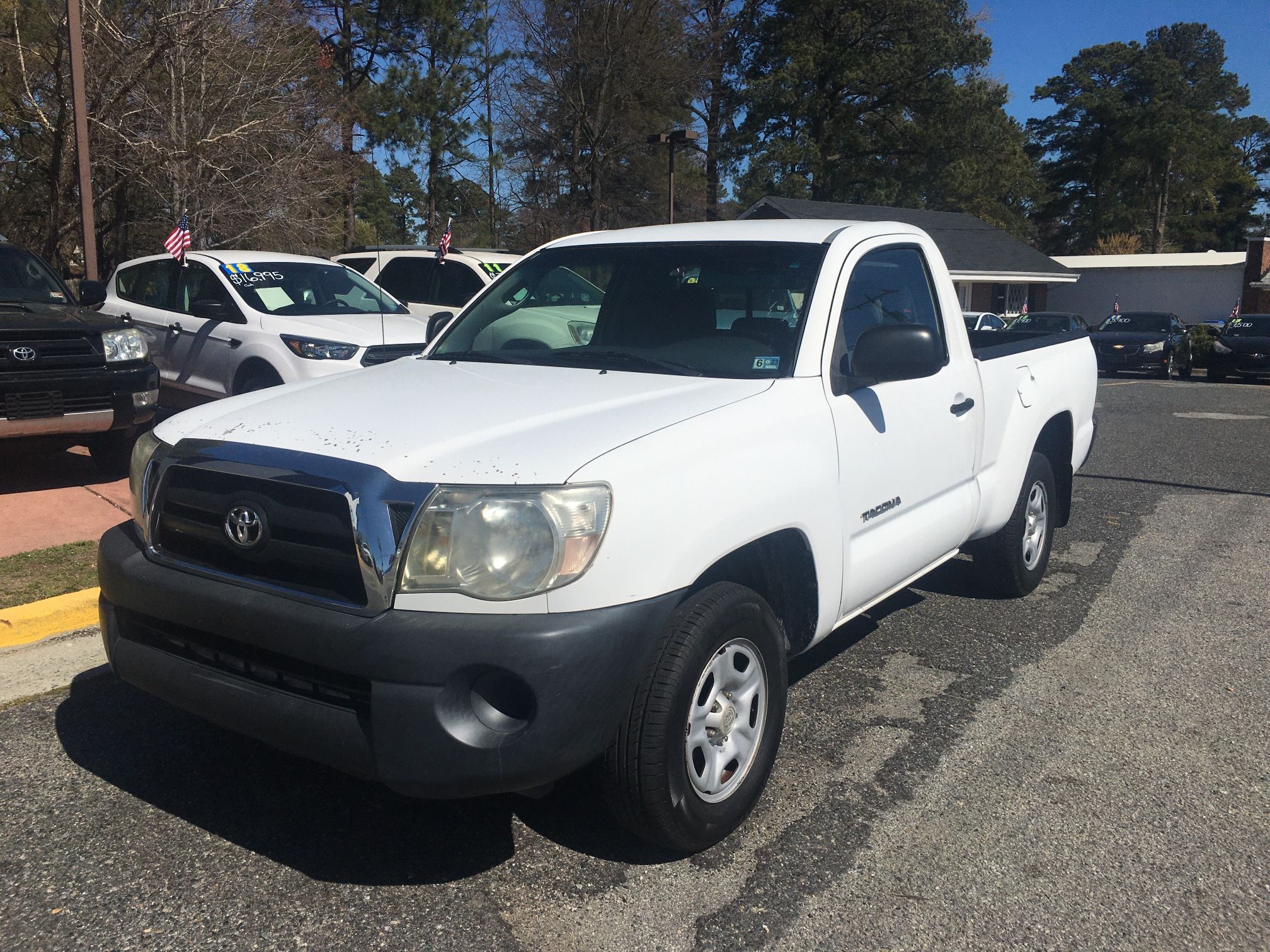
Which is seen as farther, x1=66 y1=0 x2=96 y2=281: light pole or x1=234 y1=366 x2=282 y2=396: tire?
x1=66 y1=0 x2=96 y2=281: light pole

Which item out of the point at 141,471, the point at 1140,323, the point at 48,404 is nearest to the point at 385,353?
the point at 48,404

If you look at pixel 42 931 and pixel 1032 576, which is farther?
pixel 1032 576

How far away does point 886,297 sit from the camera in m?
4.53

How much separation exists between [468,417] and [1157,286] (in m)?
54.9

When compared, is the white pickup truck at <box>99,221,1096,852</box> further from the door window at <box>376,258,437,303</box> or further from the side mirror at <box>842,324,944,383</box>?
the door window at <box>376,258,437,303</box>

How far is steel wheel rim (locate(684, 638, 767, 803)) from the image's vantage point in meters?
3.09

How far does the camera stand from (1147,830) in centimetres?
339

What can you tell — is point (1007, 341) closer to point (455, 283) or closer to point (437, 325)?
point (437, 325)

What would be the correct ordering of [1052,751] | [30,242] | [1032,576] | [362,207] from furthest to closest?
[362,207]
[30,242]
[1032,576]
[1052,751]

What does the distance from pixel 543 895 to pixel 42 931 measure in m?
1.26

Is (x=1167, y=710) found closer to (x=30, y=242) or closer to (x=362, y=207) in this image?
(x=30, y=242)

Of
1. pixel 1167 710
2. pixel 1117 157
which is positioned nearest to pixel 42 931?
pixel 1167 710

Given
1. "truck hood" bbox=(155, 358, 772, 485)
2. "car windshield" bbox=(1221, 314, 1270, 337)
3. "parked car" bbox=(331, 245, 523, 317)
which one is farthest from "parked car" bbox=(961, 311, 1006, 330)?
"truck hood" bbox=(155, 358, 772, 485)

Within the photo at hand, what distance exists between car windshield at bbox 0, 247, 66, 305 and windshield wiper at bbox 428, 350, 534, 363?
4.91m
